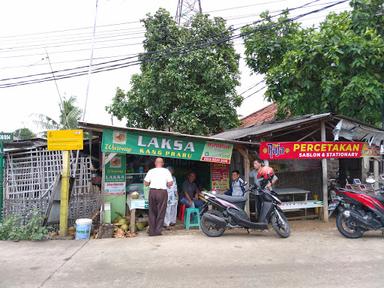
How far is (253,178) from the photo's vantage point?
8945mm

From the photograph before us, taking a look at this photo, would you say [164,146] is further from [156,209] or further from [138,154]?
[156,209]

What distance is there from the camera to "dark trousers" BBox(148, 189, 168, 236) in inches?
301

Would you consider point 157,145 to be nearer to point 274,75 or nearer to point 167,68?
point 274,75

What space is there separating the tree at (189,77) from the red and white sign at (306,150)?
20.2ft

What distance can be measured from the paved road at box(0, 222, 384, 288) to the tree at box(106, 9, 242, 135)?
7.62m

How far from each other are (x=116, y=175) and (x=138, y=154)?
3.13 feet

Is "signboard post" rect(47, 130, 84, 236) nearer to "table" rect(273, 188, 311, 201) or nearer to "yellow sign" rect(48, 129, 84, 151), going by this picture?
"yellow sign" rect(48, 129, 84, 151)

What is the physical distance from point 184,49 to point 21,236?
9034mm

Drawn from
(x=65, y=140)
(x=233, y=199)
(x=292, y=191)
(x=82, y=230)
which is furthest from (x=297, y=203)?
(x=65, y=140)

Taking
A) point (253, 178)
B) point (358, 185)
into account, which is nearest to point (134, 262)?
point (253, 178)

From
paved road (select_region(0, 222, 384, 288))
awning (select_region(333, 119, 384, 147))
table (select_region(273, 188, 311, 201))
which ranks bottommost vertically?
paved road (select_region(0, 222, 384, 288))

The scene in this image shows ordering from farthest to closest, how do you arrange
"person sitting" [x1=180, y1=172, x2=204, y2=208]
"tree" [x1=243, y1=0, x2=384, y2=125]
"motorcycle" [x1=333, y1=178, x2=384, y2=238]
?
"tree" [x1=243, y1=0, x2=384, y2=125] < "person sitting" [x1=180, y1=172, x2=204, y2=208] < "motorcycle" [x1=333, y1=178, x2=384, y2=238]

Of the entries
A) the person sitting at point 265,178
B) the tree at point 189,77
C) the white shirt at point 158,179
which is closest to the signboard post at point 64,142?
the white shirt at point 158,179

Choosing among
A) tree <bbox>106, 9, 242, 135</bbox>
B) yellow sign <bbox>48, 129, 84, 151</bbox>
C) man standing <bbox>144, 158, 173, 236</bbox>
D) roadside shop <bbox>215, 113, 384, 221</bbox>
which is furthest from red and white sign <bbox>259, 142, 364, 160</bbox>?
tree <bbox>106, 9, 242, 135</bbox>
